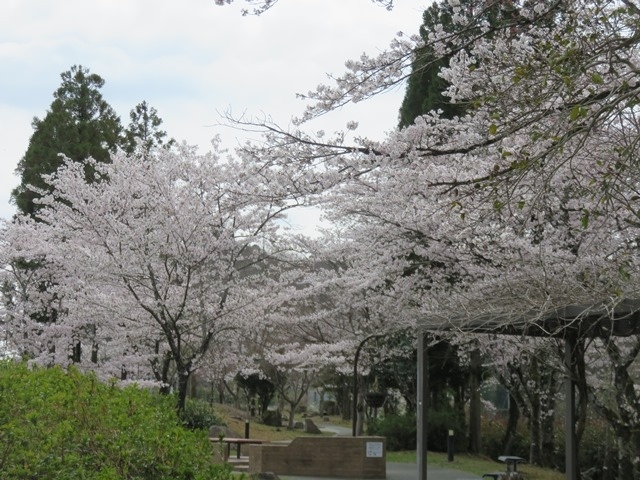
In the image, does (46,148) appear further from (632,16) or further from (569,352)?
(632,16)

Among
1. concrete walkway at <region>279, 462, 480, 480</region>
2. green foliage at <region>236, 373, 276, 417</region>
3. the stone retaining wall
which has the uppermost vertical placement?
green foliage at <region>236, 373, 276, 417</region>

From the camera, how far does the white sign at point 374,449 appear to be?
55.6ft

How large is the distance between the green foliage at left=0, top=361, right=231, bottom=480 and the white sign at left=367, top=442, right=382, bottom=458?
11.7m

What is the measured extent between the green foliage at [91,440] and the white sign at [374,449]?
38.5 ft

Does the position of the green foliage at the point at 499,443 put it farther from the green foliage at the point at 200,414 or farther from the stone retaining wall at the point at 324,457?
the green foliage at the point at 200,414

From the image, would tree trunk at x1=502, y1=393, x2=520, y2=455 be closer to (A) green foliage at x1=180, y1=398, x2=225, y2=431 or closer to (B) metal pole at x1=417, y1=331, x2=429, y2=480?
(A) green foliage at x1=180, y1=398, x2=225, y2=431

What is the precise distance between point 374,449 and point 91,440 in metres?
12.7

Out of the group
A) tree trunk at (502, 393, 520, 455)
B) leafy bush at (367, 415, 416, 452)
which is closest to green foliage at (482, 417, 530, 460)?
tree trunk at (502, 393, 520, 455)

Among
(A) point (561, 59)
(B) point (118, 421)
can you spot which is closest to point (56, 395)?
(B) point (118, 421)

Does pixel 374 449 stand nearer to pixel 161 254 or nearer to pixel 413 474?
pixel 413 474

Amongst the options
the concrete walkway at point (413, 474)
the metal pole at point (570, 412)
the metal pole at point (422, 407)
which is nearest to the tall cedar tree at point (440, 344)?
the concrete walkway at point (413, 474)

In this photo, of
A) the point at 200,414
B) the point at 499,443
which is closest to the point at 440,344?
the point at 499,443

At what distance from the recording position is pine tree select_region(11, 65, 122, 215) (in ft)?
81.7

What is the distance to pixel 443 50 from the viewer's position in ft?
24.5
